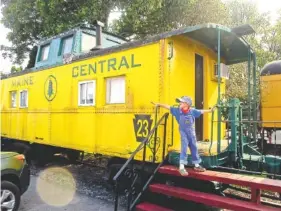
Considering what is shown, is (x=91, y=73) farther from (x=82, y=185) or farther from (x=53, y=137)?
(x=82, y=185)

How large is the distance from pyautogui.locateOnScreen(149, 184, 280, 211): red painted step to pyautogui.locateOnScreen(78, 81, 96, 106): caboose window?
290cm

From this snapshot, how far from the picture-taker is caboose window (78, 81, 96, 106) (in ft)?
23.9

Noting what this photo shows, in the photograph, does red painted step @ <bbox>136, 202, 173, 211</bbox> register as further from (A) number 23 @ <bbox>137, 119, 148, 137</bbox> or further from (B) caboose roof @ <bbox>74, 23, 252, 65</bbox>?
(B) caboose roof @ <bbox>74, 23, 252, 65</bbox>

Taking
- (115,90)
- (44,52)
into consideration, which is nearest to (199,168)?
(115,90)

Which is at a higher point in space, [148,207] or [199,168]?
[199,168]

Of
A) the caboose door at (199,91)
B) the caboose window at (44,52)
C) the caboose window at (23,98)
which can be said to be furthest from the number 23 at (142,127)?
the caboose window at (23,98)

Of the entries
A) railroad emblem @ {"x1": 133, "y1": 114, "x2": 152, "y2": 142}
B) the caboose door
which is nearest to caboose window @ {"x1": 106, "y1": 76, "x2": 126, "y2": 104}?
railroad emblem @ {"x1": 133, "y1": 114, "x2": 152, "y2": 142}

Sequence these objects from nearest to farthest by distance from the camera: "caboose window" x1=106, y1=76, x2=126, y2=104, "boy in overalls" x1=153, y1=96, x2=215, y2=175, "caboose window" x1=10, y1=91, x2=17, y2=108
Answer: "boy in overalls" x1=153, y1=96, x2=215, y2=175 < "caboose window" x1=106, y1=76, x2=126, y2=104 < "caboose window" x1=10, y1=91, x2=17, y2=108

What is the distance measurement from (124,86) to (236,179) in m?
3.16

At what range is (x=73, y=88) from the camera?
25.7ft

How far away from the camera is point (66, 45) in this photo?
30.1ft

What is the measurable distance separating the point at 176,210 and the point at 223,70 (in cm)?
342

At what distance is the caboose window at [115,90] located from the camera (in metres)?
6.62

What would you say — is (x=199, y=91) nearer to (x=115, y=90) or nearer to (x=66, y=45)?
(x=115, y=90)
